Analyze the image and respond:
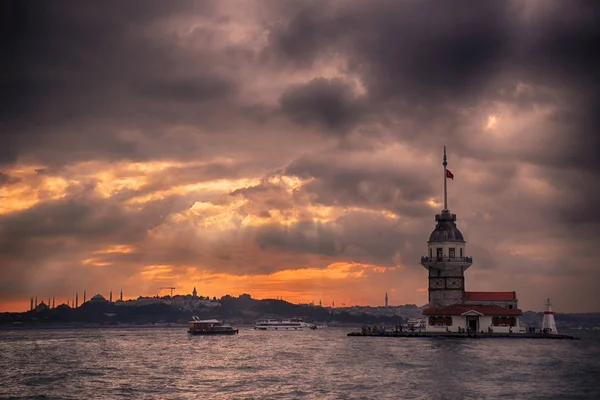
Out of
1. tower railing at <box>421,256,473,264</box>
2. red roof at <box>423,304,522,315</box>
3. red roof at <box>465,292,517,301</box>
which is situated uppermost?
tower railing at <box>421,256,473,264</box>

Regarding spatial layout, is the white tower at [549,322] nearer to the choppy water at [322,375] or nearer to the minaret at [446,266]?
the minaret at [446,266]

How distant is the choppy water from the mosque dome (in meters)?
37.5

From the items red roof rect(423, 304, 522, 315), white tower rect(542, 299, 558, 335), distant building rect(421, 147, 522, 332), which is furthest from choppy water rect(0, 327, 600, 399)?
white tower rect(542, 299, 558, 335)

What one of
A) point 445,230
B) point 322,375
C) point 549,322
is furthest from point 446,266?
point 322,375

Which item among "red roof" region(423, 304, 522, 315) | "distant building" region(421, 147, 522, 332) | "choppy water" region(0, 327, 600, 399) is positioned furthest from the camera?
"distant building" region(421, 147, 522, 332)

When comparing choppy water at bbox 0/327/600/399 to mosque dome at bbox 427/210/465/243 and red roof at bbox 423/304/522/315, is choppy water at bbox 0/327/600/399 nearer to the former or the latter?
red roof at bbox 423/304/522/315

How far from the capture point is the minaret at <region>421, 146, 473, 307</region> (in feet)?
479

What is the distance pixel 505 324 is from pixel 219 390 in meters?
85.0

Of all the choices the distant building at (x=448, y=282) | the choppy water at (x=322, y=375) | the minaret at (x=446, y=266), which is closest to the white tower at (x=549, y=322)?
the distant building at (x=448, y=282)

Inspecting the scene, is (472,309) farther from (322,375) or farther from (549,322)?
(322,375)

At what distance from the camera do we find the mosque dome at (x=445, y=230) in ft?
485

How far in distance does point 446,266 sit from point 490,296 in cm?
1008

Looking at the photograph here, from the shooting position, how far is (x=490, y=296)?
146m

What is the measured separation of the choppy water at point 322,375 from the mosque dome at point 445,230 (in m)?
37.5
